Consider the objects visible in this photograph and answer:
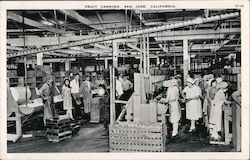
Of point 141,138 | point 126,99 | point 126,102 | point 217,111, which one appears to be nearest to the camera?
point 141,138

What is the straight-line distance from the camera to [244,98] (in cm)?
232

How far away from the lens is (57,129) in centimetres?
370

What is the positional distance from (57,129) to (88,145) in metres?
0.49

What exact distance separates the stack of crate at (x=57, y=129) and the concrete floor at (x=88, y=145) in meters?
0.07

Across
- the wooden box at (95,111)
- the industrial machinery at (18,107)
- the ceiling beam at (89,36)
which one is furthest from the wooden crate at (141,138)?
the wooden box at (95,111)

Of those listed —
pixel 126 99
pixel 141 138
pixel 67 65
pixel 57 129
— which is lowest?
pixel 57 129

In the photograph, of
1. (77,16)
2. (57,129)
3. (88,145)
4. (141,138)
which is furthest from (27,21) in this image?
(141,138)

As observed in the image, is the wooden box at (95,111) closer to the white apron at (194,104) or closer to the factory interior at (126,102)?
the factory interior at (126,102)

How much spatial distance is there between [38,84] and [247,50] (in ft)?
13.7

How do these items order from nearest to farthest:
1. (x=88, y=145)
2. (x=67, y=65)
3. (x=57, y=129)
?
(x=88, y=145) → (x=57, y=129) → (x=67, y=65)

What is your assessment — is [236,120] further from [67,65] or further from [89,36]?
[67,65]

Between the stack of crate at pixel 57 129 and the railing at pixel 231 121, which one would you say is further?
the stack of crate at pixel 57 129

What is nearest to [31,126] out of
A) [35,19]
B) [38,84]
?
[38,84]

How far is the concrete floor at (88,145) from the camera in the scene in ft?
10.8
